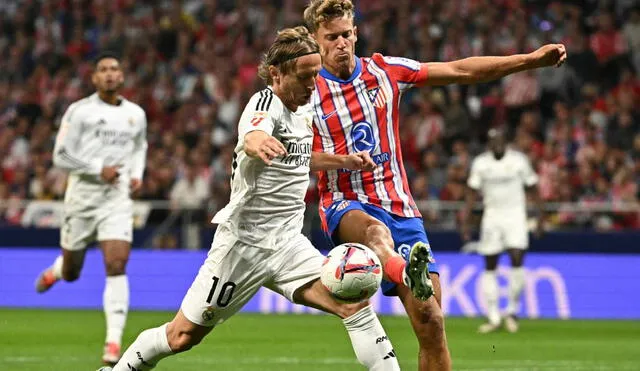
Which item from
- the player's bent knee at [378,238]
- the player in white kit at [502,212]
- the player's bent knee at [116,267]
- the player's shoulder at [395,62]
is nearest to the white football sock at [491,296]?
the player in white kit at [502,212]

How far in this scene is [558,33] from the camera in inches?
850

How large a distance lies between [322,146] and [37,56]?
17909 mm

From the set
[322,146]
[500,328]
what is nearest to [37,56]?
[500,328]

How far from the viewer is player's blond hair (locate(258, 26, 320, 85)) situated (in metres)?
6.75

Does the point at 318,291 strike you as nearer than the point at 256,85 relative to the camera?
Yes

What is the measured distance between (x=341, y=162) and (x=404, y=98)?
14.6m

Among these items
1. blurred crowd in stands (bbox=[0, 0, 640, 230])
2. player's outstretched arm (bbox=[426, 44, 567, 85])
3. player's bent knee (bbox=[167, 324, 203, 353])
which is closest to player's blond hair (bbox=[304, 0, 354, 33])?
player's outstretched arm (bbox=[426, 44, 567, 85])

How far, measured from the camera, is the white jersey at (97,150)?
11180 mm

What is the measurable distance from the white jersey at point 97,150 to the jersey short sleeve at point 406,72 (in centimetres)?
402

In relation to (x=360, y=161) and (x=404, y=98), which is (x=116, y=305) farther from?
(x=404, y=98)

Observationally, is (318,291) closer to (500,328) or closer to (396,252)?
(396,252)

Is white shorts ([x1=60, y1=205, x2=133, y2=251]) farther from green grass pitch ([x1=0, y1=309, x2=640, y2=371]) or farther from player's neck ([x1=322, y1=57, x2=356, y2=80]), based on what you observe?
player's neck ([x1=322, y1=57, x2=356, y2=80])

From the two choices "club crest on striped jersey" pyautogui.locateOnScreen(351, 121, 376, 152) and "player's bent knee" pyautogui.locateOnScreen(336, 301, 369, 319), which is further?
"club crest on striped jersey" pyautogui.locateOnScreen(351, 121, 376, 152)

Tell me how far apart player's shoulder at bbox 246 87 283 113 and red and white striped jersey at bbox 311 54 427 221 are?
1128 mm
